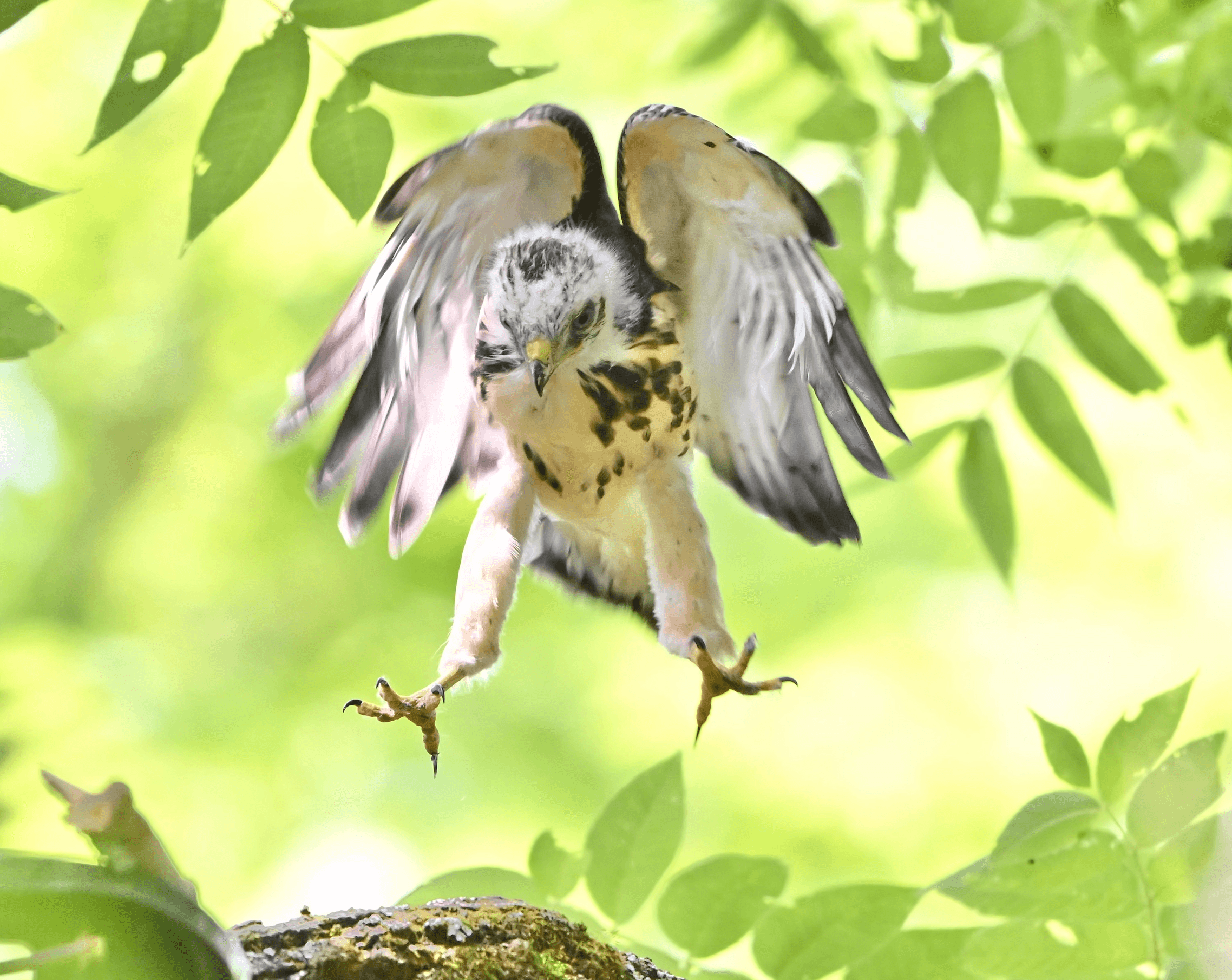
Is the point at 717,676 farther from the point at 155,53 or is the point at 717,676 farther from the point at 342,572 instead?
the point at 342,572

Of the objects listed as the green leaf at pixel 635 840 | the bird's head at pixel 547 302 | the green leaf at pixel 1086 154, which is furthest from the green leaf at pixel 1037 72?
the green leaf at pixel 635 840

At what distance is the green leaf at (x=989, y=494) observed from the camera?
1.38 m

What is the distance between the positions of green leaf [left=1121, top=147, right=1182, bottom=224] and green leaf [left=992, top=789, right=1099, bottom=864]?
2.88ft

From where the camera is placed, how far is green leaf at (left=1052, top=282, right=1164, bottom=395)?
1410mm

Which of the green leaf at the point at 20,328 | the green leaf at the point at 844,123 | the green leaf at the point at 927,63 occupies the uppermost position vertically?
the green leaf at the point at 20,328

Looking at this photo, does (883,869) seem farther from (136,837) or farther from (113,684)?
(136,837)

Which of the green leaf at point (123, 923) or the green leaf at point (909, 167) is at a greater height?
the green leaf at point (909, 167)

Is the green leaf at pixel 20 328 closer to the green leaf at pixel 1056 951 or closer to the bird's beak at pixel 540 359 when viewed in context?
the bird's beak at pixel 540 359

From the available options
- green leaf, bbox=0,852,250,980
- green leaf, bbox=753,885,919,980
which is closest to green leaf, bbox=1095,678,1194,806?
green leaf, bbox=753,885,919,980

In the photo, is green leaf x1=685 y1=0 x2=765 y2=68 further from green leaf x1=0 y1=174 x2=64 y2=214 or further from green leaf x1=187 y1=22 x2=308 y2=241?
green leaf x1=0 y1=174 x2=64 y2=214

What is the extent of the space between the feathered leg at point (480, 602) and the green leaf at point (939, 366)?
707 millimetres

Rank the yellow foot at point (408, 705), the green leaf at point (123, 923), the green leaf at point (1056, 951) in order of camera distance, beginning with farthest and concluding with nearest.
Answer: the green leaf at point (1056, 951), the yellow foot at point (408, 705), the green leaf at point (123, 923)

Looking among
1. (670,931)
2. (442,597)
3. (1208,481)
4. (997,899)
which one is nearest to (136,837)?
(670,931)

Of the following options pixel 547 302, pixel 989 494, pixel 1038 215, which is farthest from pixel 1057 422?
pixel 547 302
